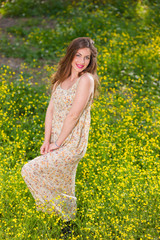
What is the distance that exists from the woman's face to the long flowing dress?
0.12 metres

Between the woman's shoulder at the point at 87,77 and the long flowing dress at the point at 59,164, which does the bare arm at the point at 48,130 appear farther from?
the woman's shoulder at the point at 87,77

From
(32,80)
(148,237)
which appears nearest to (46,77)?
(32,80)

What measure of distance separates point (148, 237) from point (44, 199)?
114cm

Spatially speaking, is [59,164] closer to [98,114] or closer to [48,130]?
[48,130]

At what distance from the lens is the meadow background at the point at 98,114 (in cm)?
330

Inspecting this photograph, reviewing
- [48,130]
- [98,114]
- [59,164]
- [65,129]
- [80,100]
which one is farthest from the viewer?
[98,114]

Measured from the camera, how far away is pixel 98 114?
5016 mm

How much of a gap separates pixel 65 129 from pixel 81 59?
26.9 inches

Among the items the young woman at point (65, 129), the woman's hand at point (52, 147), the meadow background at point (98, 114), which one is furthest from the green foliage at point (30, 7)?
the woman's hand at point (52, 147)

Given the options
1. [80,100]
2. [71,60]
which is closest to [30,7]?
[71,60]

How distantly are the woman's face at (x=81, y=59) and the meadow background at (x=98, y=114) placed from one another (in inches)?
59.6

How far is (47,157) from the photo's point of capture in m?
2.94

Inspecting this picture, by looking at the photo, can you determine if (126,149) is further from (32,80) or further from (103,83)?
(32,80)

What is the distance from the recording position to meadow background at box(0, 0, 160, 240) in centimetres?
330
